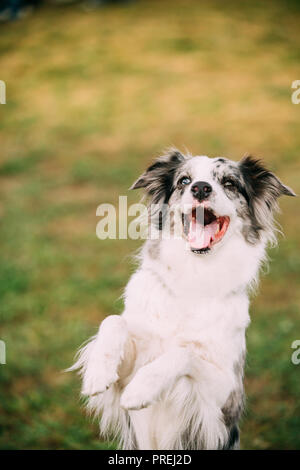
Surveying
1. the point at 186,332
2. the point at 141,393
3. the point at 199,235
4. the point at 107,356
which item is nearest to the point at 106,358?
the point at 107,356

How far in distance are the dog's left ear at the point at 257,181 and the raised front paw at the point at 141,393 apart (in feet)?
3.17

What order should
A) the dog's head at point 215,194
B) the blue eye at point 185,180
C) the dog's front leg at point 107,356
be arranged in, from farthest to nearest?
the blue eye at point 185,180, the dog's front leg at point 107,356, the dog's head at point 215,194

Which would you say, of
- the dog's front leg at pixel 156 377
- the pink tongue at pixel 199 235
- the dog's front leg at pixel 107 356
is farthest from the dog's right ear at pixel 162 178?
the dog's front leg at pixel 156 377

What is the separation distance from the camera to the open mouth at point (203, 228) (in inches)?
70.1

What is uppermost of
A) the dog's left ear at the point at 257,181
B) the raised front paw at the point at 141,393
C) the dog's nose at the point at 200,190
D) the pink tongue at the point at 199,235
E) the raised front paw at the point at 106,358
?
the dog's left ear at the point at 257,181

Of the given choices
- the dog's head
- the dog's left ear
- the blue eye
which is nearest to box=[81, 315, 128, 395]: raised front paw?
the dog's head

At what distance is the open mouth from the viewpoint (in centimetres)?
178

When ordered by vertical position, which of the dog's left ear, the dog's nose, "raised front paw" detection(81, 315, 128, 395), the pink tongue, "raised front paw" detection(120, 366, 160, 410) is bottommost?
"raised front paw" detection(120, 366, 160, 410)

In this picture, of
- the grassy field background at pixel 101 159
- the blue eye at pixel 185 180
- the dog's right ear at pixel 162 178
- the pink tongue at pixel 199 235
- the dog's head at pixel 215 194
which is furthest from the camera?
the grassy field background at pixel 101 159

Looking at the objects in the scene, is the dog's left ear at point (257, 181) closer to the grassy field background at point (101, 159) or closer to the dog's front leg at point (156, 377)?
the grassy field background at point (101, 159)

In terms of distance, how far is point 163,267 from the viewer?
7.38 ft

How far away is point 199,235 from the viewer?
1.82 meters

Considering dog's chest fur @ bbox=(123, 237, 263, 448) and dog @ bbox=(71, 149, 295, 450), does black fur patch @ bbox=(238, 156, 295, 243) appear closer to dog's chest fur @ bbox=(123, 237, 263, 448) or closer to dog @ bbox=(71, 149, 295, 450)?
dog @ bbox=(71, 149, 295, 450)
